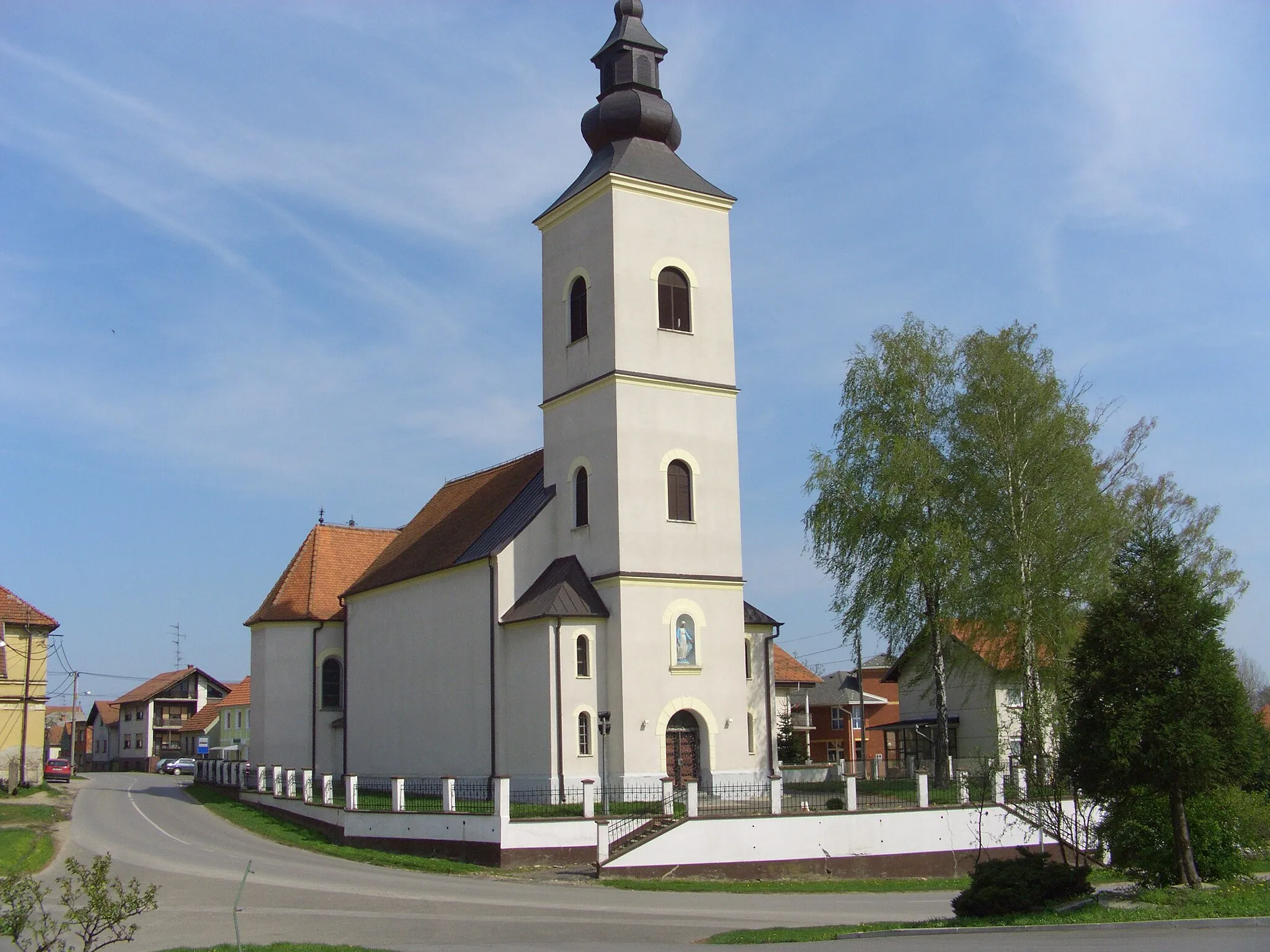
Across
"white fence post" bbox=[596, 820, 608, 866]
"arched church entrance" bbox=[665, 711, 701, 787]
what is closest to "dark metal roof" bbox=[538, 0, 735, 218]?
"arched church entrance" bbox=[665, 711, 701, 787]

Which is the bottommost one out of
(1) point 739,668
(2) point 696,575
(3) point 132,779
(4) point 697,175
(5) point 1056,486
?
(3) point 132,779

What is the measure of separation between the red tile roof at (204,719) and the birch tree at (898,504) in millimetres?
49496

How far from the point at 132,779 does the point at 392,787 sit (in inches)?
1538

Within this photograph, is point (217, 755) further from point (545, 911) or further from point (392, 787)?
point (545, 911)

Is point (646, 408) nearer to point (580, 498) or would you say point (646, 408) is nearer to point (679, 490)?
point (679, 490)

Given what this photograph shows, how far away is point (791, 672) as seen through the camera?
195 ft

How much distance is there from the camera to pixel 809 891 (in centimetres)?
2319

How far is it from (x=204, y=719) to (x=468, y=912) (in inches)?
2535

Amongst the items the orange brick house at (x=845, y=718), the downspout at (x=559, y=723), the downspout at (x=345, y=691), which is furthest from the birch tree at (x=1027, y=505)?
the orange brick house at (x=845, y=718)

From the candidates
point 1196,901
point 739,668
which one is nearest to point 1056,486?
point 739,668

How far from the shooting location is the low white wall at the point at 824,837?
24.0m

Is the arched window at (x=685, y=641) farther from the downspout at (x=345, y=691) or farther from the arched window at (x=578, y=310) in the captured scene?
the downspout at (x=345, y=691)

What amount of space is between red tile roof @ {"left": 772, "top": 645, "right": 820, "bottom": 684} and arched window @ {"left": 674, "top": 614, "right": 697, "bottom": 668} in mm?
26286

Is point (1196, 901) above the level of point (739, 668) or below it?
below
